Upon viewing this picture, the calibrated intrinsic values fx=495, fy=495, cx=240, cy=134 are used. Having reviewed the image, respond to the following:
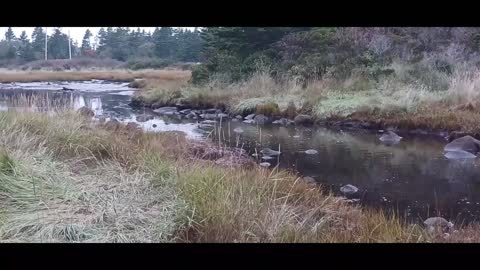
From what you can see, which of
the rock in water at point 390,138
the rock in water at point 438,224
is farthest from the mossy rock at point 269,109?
the rock in water at point 438,224

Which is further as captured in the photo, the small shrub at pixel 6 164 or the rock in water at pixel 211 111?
the rock in water at pixel 211 111

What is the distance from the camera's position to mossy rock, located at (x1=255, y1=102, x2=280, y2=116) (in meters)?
11.4

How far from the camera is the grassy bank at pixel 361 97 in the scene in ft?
30.5

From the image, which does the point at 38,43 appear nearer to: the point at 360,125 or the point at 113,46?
the point at 113,46

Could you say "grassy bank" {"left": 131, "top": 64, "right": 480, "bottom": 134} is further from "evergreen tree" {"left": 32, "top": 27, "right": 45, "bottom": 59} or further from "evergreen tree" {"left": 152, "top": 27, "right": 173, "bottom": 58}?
"evergreen tree" {"left": 32, "top": 27, "right": 45, "bottom": 59}

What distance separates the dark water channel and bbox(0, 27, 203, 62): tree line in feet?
43.5

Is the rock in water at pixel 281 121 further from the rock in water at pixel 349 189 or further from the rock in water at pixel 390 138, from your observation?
the rock in water at pixel 349 189

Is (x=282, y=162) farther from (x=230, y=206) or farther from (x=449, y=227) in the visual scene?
(x=230, y=206)

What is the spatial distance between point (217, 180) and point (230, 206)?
1.53 ft

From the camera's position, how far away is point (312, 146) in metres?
7.93

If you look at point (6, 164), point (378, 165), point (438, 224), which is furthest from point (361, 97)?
point (6, 164)

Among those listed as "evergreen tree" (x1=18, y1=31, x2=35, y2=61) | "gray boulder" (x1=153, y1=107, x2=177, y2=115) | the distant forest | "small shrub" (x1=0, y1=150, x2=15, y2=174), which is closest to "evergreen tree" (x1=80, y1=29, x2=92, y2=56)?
"evergreen tree" (x1=18, y1=31, x2=35, y2=61)

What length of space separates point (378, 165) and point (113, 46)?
70.2ft

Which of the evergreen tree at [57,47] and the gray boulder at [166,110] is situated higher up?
the evergreen tree at [57,47]
